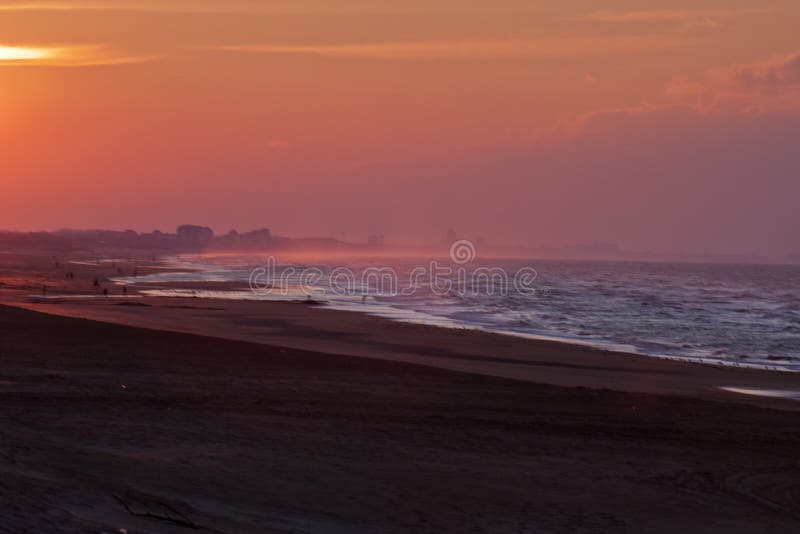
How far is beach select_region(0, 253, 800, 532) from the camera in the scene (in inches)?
402

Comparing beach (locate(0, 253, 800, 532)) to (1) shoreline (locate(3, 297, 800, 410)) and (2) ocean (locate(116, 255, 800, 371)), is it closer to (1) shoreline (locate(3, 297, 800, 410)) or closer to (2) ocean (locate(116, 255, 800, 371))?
(1) shoreline (locate(3, 297, 800, 410))

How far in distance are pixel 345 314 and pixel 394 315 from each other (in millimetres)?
2676

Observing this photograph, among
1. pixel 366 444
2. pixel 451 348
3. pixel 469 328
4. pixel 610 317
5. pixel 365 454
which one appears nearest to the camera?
pixel 365 454

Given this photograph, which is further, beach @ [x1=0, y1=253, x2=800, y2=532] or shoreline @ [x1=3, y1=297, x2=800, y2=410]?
shoreline @ [x1=3, y1=297, x2=800, y2=410]

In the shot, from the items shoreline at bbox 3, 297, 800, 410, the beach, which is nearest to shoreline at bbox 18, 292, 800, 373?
shoreline at bbox 3, 297, 800, 410

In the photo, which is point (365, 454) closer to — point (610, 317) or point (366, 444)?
point (366, 444)

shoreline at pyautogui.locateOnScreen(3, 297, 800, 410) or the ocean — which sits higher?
shoreline at pyautogui.locateOnScreen(3, 297, 800, 410)

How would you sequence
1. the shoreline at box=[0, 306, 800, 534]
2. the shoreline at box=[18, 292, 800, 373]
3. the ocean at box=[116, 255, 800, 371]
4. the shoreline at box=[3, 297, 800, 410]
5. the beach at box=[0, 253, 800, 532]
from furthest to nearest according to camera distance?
the ocean at box=[116, 255, 800, 371]
the shoreline at box=[18, 292, 800, 373]
the shoreline at box=[3, 297, 800, 410]
the beach at box=[0, 253, 800, 532]
the shoreline at box=[0, 306, 800, 534]

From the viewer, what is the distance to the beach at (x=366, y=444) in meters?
10.2

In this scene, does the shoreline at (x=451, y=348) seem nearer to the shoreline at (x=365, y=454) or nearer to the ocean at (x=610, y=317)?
the shoreline at (x=365, y=454)

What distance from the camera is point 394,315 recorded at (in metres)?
49.6

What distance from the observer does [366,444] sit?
13.8 m

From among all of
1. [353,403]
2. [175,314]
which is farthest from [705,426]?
[175,314]

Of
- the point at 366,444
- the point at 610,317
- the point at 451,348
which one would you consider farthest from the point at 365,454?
the point at 610,317
